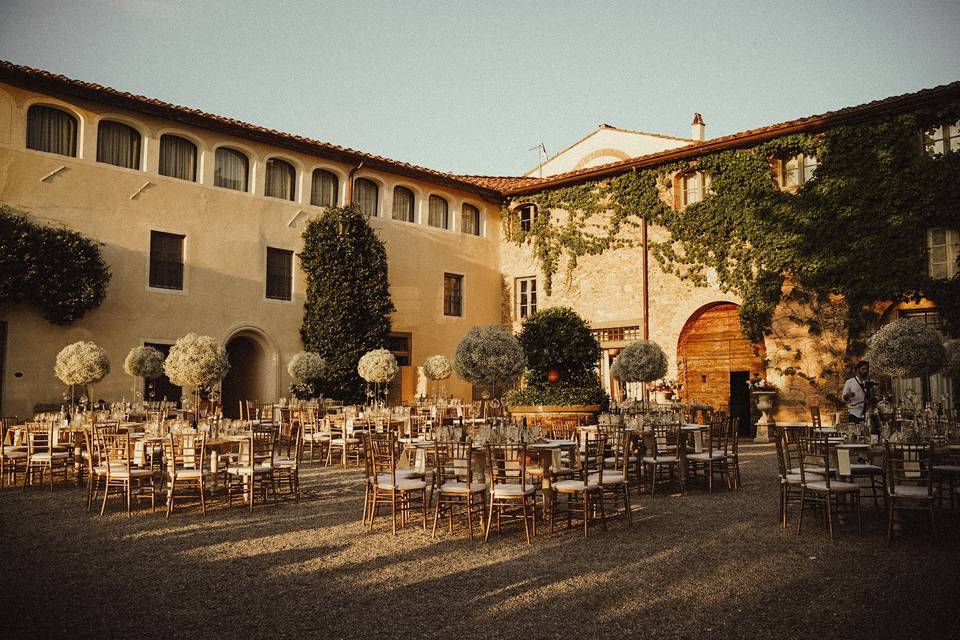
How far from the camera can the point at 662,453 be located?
10875 mm

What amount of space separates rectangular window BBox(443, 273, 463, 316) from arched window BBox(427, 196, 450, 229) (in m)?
1.53

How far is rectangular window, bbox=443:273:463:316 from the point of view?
22.5 meters

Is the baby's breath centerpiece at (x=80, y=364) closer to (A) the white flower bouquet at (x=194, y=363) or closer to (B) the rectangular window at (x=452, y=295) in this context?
(A) the white flower bouquet at (x=194, y=363)

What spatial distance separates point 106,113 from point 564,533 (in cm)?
1431

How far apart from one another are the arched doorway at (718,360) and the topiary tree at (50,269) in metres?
13.9

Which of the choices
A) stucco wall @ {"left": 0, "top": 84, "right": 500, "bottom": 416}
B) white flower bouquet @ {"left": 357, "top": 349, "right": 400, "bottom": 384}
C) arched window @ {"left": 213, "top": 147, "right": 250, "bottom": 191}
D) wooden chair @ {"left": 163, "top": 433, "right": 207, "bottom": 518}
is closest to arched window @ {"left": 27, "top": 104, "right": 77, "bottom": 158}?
stucco wall @ {"left": 0, "top": 84, "right": 500, "bottom": 416}

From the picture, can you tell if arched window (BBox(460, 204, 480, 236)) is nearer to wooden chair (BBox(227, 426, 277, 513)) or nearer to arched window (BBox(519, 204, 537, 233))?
arched window (BBox(519, 204, 537, 233))

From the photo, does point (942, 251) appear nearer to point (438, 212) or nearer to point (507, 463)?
point (507, 463)

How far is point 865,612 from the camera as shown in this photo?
4.76 metres

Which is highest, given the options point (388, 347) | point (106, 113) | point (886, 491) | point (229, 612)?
point (106, 113)

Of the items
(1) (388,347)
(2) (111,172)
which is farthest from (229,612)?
(1) (388,347)

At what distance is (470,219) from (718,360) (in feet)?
28.6

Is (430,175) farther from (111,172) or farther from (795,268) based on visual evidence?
(795,268)

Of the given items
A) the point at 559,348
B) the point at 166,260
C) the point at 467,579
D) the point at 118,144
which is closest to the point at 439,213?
the point at 166,260
